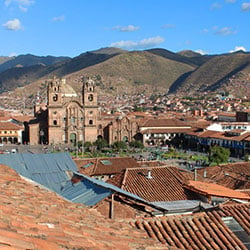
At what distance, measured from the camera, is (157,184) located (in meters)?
14.0

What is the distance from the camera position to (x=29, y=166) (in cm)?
1214

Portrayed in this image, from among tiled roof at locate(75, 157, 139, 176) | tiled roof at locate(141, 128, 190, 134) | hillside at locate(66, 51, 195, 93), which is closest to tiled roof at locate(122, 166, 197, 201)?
tiled roof at locate(75, 157, 139, 176)

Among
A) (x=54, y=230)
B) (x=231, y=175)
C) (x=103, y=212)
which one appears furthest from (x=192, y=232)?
(x=231, y=175)

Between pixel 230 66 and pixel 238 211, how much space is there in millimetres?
178945

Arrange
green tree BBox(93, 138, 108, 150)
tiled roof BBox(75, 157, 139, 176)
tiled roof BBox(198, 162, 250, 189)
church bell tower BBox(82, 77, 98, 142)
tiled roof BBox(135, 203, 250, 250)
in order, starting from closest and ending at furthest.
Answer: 1. tiled roof BBox(135, 203, 250, 250)
2. tiled roof BBox(198, 162, 250, 189)
3. tiled roof BBox(75, 157, 139, 176)
4. green tree BBox(93, 138, 108, 150)
5. church bell tower BBox(82, 77, 98, 142)

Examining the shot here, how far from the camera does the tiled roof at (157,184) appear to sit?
13141mm

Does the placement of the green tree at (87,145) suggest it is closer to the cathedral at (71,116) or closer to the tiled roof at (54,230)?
the cathedral at (71,116)

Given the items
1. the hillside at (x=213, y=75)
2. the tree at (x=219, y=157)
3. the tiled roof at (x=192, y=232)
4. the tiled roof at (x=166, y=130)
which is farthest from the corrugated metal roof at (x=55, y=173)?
the hillside at (x=213, y=75)

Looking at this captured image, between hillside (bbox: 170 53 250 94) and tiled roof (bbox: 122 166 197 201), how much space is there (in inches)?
5869

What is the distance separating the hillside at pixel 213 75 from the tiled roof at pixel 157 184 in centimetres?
14908

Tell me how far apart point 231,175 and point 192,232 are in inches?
584

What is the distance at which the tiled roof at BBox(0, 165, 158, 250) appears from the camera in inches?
112

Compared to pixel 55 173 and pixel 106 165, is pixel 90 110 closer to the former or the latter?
pixel 106 165

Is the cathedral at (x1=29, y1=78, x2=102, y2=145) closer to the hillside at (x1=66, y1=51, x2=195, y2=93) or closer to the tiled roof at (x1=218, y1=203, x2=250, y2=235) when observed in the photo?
the tiled roof at (x1=218, y1=203, x2=250, y2=235)
